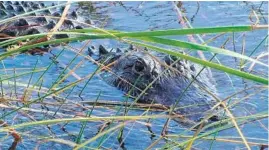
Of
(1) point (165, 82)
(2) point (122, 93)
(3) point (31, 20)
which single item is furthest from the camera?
(3) point (31, 20)

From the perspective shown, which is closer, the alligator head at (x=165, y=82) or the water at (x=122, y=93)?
the water at (x=122, y=93)

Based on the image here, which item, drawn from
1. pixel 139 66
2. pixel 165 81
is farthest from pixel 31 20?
pixel 165 81

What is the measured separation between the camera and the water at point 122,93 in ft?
→ 10.1

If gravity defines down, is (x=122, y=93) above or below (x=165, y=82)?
below

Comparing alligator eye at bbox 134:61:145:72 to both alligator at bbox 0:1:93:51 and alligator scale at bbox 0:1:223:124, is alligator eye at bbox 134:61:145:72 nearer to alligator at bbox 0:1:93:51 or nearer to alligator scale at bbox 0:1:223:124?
alligator scale at bbox 0:1:223:124

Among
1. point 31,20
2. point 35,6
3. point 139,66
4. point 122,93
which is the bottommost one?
point 122,93

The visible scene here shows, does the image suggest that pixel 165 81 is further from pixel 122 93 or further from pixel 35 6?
pixel 35 6

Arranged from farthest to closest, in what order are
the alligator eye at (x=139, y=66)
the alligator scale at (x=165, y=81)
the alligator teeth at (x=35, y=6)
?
1. the alligator teeth at (x=35, y=6)
2. the alligator eye at (x=139, y=66)
3. the alligator scale at (x=165, y=81)

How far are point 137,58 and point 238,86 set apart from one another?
0.80 m

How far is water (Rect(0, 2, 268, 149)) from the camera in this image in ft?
10.1

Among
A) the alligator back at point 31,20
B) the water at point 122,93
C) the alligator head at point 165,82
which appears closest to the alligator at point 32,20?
the alligator back at point 31,20

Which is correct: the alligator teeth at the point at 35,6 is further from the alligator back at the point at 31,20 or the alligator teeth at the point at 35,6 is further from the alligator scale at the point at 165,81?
the alligator scale at the point at 165,81

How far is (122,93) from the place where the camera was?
4.26 metres

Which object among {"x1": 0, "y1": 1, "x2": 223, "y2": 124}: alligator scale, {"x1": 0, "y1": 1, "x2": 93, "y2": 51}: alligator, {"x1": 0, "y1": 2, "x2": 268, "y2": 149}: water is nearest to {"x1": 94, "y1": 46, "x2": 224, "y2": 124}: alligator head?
{"x1": 0, "y1": 1, "x2": 223, "y2": 124}: alligator scale
